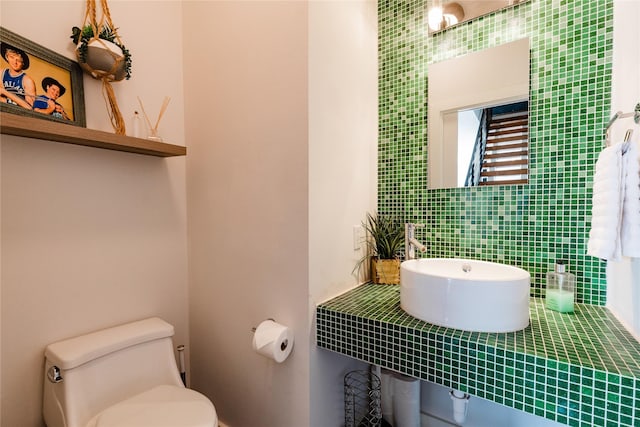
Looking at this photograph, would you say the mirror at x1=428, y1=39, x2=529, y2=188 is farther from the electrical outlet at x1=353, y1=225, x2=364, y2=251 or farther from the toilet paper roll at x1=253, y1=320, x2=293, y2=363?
the toilet paper roll at x1=253, y1=320, x2=293, y2=363

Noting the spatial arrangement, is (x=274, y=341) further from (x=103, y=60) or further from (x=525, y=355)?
(x=103, y=60)

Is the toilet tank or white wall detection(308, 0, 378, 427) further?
white wall detection(308, 0, 378, 427)

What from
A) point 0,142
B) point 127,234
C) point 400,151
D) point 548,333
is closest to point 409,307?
point 548,333

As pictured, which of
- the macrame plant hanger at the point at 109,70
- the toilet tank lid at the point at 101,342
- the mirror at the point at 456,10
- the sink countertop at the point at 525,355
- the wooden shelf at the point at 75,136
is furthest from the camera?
the mirror at the point at 456,10

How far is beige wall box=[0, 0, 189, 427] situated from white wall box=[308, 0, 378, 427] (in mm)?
849

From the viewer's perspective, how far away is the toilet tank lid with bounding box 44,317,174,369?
109 cm

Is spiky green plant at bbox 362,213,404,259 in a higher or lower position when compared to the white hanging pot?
lower

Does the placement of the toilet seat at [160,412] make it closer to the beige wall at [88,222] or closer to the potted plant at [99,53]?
the beige wall at [88,222]

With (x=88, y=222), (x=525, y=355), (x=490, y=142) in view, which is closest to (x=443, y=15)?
(x=490, y=142)

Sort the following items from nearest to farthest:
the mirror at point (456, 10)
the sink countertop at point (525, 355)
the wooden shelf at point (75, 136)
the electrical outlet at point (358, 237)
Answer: the sink countertop at point (525, 355) < the wooden shelf at point (75, 136) < the mirror at point (456, 10) < the electrical outlet at point (358, 237)

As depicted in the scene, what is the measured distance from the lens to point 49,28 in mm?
1150

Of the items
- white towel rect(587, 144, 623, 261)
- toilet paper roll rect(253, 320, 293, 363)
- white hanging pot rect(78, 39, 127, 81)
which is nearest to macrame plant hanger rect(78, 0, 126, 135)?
white hanging pot rect(78, 39, 127, 81)

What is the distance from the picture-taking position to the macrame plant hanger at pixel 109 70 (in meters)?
1.20

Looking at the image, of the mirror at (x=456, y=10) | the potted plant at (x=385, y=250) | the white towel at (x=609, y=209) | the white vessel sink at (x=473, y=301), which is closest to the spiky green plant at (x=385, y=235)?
the potted plant at (x=385, y=250)
